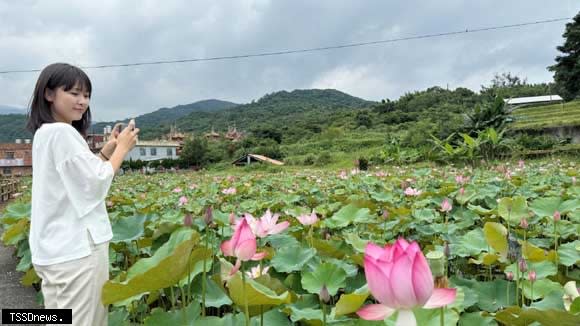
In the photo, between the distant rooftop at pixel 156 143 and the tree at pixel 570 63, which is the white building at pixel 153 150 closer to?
the distant rooftop at pixel 156 143

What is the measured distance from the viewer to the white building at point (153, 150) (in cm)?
3916

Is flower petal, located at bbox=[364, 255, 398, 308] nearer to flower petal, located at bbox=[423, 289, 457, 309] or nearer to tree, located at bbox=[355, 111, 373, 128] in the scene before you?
flower petal, located at bbox=[423, 289, 457, 309]

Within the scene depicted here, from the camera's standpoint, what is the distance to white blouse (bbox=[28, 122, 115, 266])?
114cm

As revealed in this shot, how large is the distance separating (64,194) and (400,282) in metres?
0.99

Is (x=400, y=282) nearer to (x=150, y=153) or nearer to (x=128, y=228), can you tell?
(x=128, y=228)

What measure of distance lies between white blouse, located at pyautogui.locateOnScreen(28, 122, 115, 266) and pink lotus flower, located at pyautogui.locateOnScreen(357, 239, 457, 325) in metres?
0.90

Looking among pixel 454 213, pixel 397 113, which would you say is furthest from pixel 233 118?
pixel 454 213

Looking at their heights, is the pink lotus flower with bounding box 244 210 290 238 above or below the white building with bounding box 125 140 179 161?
below

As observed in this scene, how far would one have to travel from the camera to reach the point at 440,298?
50 cm

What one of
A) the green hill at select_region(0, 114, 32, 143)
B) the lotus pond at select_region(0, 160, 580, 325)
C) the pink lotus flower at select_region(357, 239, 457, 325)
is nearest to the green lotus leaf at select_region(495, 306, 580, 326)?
the lotus pond at select_region(0, 160, 580, 325)

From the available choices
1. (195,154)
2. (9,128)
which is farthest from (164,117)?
(195,154)

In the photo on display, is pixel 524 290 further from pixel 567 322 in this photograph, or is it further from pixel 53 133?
pixel 53 133

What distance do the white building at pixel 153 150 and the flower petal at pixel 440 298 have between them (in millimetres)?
39907

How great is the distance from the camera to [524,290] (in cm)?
107
